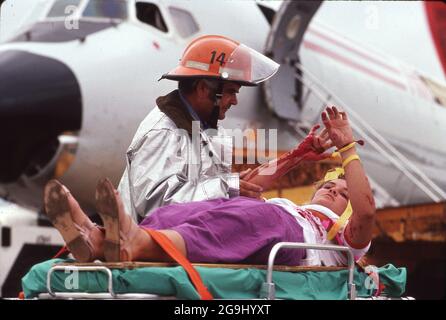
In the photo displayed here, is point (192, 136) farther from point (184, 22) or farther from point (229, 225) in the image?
point (184, 22)

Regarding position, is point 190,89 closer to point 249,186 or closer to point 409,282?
point 249,186

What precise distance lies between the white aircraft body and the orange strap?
97.8 inches

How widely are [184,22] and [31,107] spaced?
122 centimetres

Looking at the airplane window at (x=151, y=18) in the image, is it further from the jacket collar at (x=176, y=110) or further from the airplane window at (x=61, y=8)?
the jacket collar at (x=176, y=110)

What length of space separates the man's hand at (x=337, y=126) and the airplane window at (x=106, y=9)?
402cm

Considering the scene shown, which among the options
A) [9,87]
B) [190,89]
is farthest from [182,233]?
[9,87]

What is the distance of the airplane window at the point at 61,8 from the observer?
670cm

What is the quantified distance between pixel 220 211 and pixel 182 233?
15cm

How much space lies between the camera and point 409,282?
27.5 feet

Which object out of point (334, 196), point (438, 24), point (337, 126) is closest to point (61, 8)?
point (438, 24)

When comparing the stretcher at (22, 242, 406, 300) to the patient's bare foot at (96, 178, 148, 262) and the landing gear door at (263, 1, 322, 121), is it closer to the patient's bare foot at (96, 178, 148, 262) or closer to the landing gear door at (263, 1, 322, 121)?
the patient's bare foot at (96, 178, 148, 262)

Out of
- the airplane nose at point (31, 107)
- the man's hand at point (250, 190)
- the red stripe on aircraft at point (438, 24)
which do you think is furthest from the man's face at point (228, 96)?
the red stripe on aircraft at point (438, 24)

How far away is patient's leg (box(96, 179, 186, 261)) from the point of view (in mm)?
2508
